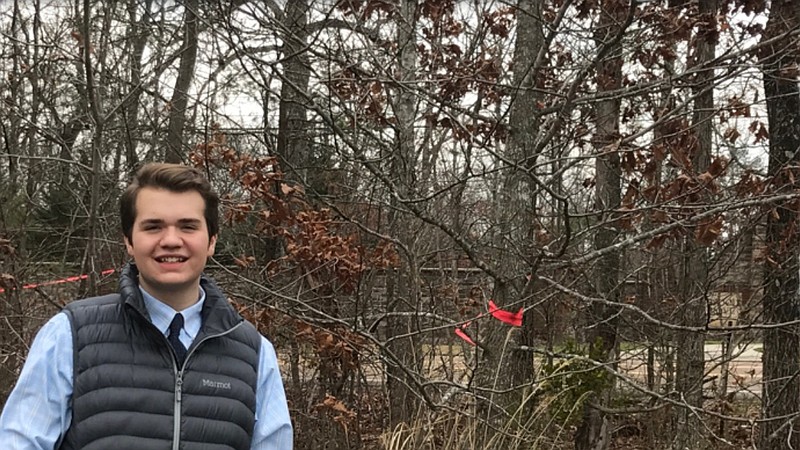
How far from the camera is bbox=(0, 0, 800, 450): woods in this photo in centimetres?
494

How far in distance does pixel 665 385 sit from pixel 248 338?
250 inches

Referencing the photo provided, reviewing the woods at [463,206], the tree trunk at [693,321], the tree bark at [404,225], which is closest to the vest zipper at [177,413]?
the woods at [463,206]

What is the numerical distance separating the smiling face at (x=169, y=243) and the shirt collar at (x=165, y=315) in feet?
0.04

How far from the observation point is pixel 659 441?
835 cm

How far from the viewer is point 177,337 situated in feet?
7.38

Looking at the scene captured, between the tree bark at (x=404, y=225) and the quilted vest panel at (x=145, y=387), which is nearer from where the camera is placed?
the quilted vest panel at (x=145, y=387)

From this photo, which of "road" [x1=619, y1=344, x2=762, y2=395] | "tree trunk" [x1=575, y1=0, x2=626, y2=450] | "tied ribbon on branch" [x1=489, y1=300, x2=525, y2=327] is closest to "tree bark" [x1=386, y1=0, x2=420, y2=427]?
"tied ribbon on branch" [x1=489, y1=300, x2=525, y2=327]

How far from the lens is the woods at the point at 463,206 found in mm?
4941

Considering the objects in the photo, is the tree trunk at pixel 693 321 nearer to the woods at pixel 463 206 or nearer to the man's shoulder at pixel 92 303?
the woods at pixel 463 206

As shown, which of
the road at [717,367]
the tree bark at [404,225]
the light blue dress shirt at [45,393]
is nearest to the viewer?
the light blue dress shirt at [45,393]

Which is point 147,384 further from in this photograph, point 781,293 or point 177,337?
point 781,293

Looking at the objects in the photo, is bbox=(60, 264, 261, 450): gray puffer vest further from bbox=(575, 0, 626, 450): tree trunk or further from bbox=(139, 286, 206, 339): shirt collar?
bbox=(575, 0, 626, 450): tree trunk

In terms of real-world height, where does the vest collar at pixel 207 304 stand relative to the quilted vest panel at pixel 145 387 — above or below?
above

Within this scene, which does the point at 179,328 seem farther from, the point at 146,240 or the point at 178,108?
the point at 178,108
